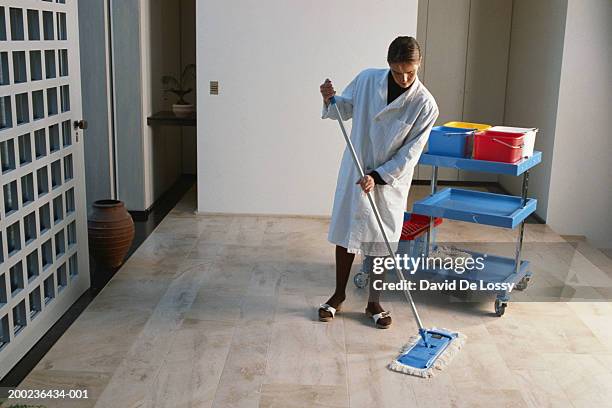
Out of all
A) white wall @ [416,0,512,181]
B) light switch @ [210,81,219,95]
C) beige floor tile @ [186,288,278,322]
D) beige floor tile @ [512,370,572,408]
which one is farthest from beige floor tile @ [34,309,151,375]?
white wall @ [416,0,512,181]

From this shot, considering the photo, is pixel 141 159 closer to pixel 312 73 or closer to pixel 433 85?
pixel 312 73

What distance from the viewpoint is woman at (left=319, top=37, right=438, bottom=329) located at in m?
3.32

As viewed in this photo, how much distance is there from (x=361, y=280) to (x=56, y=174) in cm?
171

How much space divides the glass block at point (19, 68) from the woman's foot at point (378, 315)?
1920 mm

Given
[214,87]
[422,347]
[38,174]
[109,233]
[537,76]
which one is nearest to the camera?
[422,347]

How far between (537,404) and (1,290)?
2.18 meters

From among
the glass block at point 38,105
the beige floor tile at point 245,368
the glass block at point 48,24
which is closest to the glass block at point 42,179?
the glass block at point 38,105

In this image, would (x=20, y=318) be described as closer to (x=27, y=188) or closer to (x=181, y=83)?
(x=27, y=188)

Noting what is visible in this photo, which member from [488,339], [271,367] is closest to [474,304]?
[488,339]

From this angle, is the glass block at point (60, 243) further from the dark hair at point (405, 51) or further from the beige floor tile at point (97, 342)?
the dark hair at point (405, 51)

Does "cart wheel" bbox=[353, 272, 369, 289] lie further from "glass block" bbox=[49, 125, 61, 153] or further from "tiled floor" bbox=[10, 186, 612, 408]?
"glass block" bbox=[49, 125, 61, 153]

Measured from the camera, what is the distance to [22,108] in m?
3.16

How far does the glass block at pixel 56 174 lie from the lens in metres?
3.55

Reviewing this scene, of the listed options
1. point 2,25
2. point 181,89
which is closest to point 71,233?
point 2,25
